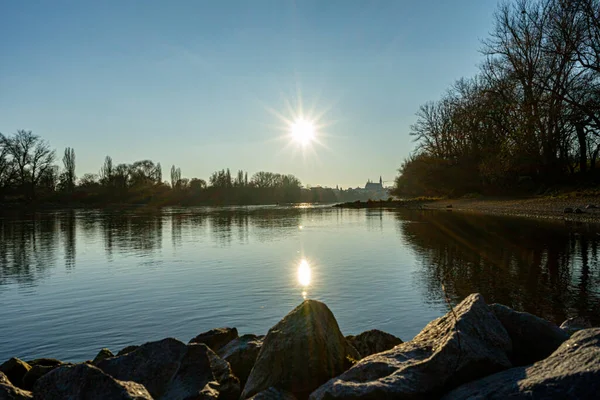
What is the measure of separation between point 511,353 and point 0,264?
57.1 feet

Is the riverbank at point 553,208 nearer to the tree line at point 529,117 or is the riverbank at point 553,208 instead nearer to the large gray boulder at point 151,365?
the tree line at point 529,117

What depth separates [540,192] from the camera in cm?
4238

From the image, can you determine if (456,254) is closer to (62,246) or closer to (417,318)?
(417,318)

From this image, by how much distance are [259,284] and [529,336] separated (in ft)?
27.7

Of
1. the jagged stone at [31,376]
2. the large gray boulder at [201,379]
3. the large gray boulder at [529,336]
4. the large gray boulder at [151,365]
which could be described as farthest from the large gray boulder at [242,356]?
the large gray boulder at [529,336]

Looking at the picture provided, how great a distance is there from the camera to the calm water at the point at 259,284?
8617 millimetres

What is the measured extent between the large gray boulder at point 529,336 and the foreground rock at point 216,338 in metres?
3.98

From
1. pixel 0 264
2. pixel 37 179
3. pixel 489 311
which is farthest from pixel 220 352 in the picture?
pixel 37 179

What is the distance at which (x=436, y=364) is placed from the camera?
13.2ft

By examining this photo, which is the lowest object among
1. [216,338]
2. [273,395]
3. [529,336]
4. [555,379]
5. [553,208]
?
[216,338]

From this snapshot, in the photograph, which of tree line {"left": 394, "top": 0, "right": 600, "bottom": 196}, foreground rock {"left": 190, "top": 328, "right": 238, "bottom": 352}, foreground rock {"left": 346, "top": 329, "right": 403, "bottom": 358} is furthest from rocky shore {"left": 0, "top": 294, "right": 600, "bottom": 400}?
tree line {"left": 394, "top": 0, "right": 600, "bottom": 196}

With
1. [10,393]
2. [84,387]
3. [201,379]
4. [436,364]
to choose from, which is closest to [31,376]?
[10,393]

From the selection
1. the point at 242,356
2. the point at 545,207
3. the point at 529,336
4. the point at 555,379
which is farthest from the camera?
the point at 545,207

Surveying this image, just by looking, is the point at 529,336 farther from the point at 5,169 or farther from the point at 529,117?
the point at 5,169
